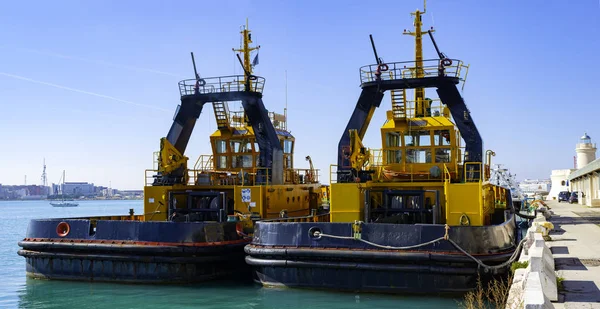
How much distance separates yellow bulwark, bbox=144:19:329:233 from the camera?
18312 mm

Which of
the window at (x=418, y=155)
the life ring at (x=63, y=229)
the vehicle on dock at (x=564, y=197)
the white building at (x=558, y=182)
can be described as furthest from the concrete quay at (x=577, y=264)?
the white building at (x=558, y=182)

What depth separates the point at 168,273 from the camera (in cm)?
1531

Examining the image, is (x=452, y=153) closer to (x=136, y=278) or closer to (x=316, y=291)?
(x=316, y=291)

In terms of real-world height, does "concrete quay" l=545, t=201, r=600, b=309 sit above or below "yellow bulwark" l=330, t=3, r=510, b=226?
below

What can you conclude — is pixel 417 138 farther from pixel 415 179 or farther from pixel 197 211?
pixel 197 211

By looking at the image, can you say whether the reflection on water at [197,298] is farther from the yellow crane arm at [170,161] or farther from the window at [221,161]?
the window at [221,161]

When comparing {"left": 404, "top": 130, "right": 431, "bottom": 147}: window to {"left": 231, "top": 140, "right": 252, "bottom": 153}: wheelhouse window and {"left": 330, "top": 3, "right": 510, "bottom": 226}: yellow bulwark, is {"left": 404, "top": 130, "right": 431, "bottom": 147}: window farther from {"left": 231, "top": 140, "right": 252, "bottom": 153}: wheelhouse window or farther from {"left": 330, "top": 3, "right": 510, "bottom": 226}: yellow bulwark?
{"left": 231, "top": 140, "right": 252, "bottom": 153}: wheelhouse window

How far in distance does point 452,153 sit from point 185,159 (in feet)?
27.2

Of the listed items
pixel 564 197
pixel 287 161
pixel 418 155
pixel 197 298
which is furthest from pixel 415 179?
pixel 564 197

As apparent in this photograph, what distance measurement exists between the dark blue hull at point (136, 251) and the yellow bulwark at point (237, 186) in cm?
151

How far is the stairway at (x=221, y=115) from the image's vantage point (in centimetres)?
2062

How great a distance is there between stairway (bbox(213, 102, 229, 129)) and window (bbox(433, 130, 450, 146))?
24.6ft

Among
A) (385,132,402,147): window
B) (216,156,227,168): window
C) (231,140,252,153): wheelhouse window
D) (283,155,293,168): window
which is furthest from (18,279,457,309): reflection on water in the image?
(283,155,293,168): window

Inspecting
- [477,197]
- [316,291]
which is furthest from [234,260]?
[477,197]
